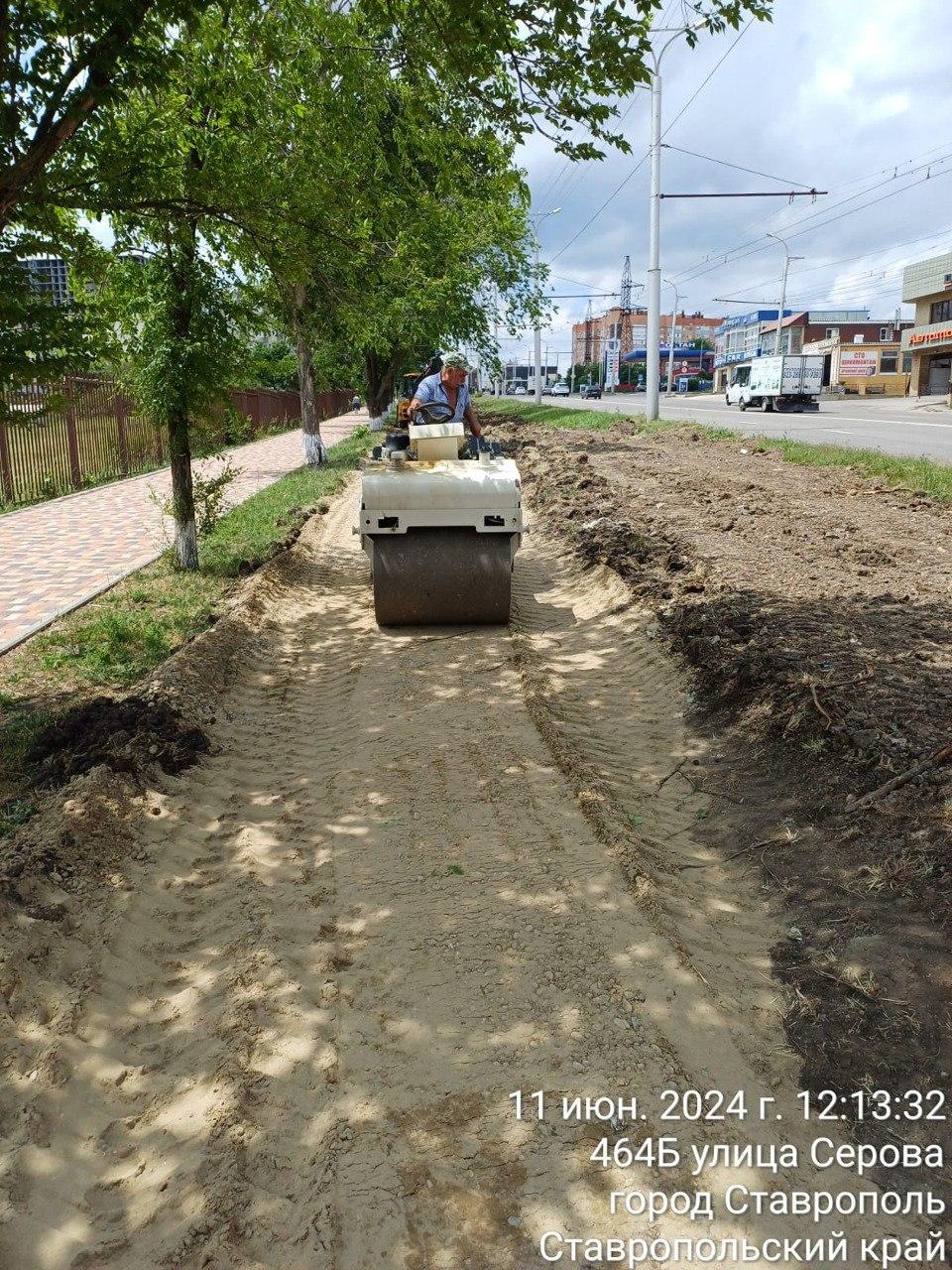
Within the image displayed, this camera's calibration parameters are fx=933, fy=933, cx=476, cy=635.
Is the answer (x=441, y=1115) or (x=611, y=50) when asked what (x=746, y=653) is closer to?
(x=611, y=50)

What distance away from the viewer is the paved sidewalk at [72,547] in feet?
29.1

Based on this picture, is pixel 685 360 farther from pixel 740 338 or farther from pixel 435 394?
pixel 435 394

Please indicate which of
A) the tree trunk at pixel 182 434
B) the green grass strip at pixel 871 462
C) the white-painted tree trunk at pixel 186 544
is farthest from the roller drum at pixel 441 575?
the green grass strip at pixel 871 462

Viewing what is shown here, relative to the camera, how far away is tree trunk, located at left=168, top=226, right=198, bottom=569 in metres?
9.12

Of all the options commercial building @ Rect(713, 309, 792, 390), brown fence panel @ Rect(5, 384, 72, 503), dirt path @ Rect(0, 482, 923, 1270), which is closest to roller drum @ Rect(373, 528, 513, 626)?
dirt path @ Rect(0, 482, 923, 1270)

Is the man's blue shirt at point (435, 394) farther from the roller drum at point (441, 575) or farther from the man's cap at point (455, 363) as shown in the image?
the roller drum at point (441, 575)

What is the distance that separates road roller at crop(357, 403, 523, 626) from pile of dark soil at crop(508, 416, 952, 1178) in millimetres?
1571

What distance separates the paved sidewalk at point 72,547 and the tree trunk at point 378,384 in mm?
9166

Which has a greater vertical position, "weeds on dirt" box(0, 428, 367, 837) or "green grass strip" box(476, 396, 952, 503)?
"green grass strip" box(476, 396, 952, 503)

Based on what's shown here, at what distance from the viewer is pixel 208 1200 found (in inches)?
107

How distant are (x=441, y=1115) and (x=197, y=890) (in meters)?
1.91

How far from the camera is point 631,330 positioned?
4906 inches

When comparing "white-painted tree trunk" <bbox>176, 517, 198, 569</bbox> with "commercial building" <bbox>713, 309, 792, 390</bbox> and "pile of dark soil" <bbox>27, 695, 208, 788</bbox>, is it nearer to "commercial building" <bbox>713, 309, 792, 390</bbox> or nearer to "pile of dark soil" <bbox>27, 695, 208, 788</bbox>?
"pile of dark soil" <bbox>27, 695, 208, 788</bbox>

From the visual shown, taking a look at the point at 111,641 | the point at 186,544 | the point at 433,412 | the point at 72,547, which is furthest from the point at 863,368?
the point at 111,641
